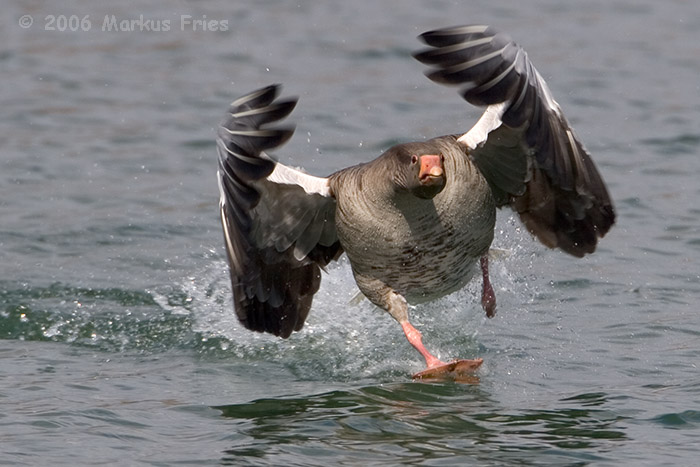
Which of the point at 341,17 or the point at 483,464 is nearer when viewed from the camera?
the point at 483,464

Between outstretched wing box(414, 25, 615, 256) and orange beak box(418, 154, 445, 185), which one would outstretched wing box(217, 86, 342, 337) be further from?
outstretched wing box(414, 25, 615, 256)

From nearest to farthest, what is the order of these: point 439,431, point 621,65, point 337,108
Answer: point 439,431, point 337,108, point 621,65

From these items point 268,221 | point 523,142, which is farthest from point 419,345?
point 523,142

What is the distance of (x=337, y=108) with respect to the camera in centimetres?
1631

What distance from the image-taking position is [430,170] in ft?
25.7

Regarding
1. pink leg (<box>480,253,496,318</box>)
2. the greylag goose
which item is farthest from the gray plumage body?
pink leg (<box>480,253,496,318</box>)

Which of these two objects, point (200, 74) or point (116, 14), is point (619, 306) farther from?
point (116, 14)

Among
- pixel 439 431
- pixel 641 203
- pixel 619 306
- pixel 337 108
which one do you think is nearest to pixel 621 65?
pixel 337 108

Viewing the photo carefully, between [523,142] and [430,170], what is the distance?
723 mm

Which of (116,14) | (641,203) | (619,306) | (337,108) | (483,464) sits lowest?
(483,464)

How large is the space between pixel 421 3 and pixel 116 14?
16.4 feet

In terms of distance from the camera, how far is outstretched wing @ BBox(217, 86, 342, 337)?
765 centimetres

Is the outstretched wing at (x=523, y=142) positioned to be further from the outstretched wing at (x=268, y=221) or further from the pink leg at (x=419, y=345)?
the pink leg at (x=419, y=345)

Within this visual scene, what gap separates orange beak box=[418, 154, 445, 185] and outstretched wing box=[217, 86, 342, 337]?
0.92m
